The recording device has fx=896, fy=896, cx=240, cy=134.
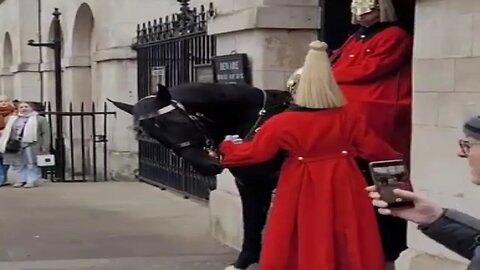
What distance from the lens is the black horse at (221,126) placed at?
527 cm

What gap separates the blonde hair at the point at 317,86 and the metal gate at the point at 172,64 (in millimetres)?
4813

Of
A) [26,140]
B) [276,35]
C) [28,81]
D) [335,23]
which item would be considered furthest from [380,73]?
[28,81]

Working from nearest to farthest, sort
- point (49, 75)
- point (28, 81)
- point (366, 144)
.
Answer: point (366, 144), point (49, 75), point (28, 81)

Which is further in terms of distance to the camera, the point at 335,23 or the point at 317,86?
the point at 335,23

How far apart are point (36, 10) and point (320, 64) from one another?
2116 cm

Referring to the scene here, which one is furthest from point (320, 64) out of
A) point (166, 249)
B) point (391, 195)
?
point (166, 249)

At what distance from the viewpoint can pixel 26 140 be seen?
13.5 meters

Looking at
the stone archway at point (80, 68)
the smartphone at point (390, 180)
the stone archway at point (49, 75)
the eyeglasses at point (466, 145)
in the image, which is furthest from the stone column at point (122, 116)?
the eyeglasses at point (466, 145)

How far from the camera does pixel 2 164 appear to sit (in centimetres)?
1394

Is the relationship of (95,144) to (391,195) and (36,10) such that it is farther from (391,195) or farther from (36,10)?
(391,195)

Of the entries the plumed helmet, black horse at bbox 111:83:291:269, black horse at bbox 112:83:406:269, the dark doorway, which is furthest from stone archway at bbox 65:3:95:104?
the plumed helmet

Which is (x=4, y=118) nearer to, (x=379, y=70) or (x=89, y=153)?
(x=89, y=153)

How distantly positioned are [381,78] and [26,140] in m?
8.98

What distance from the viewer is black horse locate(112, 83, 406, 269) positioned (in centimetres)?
527
